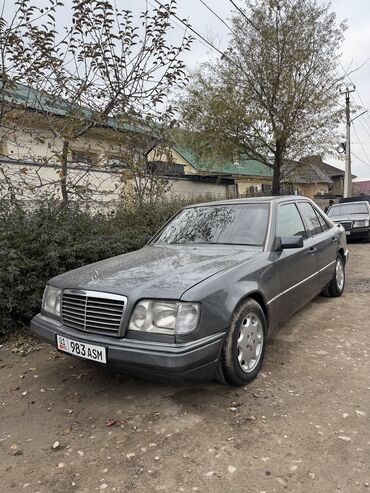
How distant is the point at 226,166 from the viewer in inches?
791

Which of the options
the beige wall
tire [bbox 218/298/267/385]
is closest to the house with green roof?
the beige wall

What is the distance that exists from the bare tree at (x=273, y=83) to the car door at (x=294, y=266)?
966cm

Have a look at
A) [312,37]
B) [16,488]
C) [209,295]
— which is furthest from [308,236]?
[312,37]

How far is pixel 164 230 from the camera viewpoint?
454cm

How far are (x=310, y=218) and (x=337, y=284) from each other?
1.32m

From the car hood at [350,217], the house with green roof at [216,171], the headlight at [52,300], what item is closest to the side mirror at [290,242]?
the headlight at [52,300]

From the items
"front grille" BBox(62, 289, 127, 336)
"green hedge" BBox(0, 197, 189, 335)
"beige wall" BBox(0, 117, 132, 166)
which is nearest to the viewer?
"front grille" BBox(62, 289, 127, 336)

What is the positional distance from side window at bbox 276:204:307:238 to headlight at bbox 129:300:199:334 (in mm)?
1658

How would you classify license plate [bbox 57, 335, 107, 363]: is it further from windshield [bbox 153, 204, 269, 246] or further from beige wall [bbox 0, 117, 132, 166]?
beige wall [bbox 0, 117, 132, 166]

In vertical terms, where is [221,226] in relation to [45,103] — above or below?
below

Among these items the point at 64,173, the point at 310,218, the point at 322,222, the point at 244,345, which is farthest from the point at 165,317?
the point at 64,173

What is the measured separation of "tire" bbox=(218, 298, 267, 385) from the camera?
111 inches

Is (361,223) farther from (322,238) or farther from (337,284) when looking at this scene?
(322,238)

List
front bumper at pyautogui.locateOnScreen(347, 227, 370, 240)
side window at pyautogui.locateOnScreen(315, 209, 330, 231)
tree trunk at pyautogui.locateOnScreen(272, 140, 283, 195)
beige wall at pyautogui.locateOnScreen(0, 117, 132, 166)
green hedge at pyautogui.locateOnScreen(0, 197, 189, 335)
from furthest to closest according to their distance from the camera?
1. tree trunk at pyautogui.locateOnScreen(272, 140, 283, 195)
2. front bumper at pyautogui.locateOnScreen(347, 227, 370, 240)
3. beige wall at pyautogui.locateOnScreen(0, 117, 132, 166)
4. side window at pyautogui.locateOnScreen(315, 209, 330, 231)
5. green hedge at pyautogui.locateOnScreen(0, 197, 189, 335)
